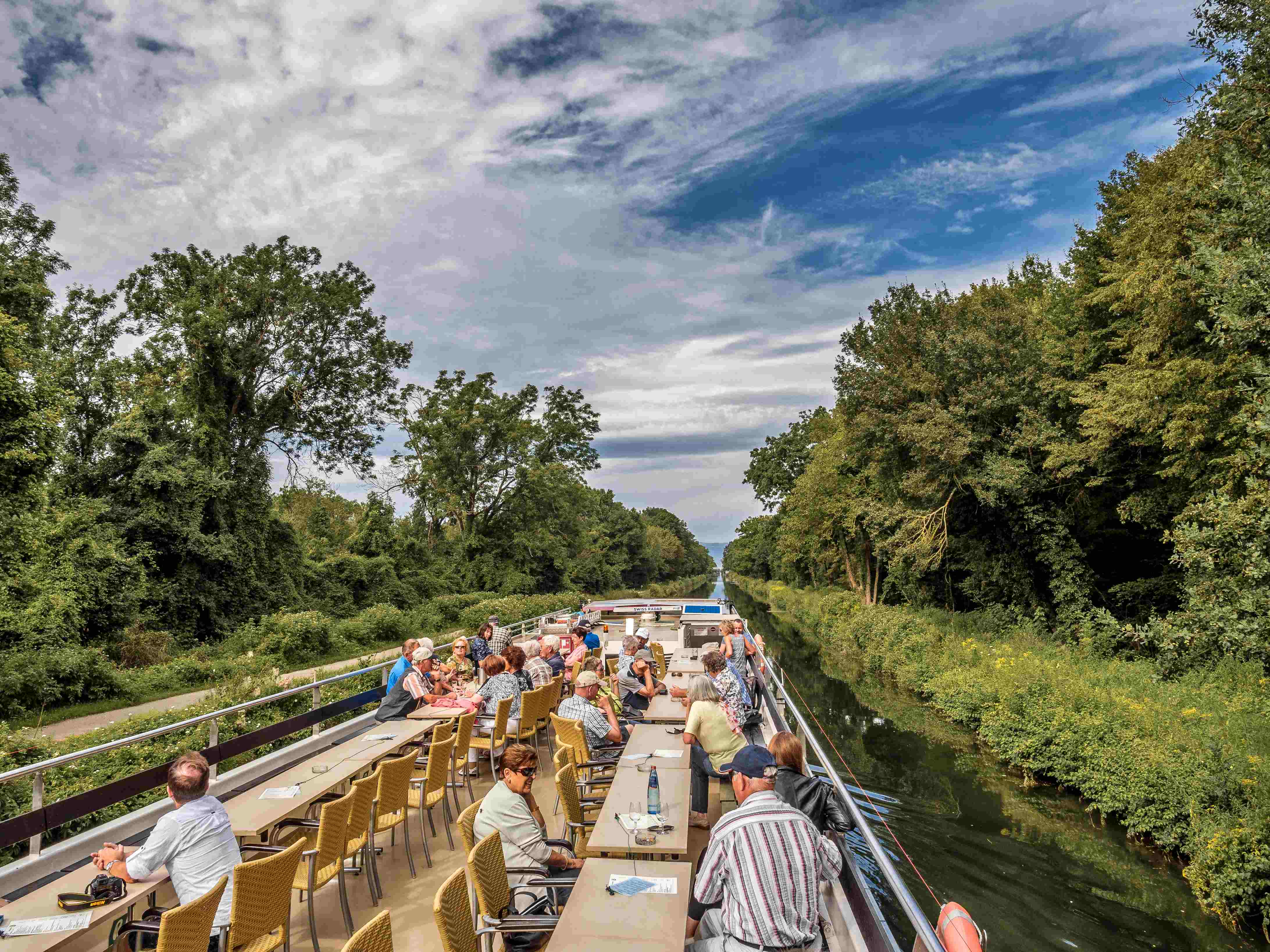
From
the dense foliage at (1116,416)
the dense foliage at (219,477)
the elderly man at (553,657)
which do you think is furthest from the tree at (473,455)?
the elderly man at (553,657)

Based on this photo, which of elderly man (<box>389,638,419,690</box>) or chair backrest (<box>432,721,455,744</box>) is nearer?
chair backrest (<box>432,721,455,744</box>)

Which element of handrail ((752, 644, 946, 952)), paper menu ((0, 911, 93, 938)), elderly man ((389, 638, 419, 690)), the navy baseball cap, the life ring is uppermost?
elderly man ((389, 638, 419, 690))

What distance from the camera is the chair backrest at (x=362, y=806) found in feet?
15.9

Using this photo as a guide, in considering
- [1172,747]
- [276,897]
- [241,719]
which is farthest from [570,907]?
[1172,747]

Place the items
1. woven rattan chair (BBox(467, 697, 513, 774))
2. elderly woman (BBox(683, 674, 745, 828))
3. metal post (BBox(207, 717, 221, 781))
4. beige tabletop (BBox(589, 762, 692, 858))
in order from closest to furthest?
1. beige tabletop (BBox(589, 762, 692, 858))
2. metal post (BBox(207, 717, 221, 781))
3. elderly woman (BBox(683, 674, 745, 828))
4. woven rattan chair (BBox(467, 697, 513, 774))

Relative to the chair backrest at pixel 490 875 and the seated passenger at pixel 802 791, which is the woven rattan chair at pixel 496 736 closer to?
the chair backrest at pixel 490 875

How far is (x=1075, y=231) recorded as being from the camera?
20844 millimetres

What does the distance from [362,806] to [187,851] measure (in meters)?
1.26

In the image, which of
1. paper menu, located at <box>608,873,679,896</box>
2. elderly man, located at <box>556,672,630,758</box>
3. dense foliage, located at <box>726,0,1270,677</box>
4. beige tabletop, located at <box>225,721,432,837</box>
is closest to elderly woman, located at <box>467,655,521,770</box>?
beige tabletop, located at <box>225,721,432,837</box>

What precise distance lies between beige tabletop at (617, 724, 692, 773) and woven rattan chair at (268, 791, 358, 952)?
2166mm

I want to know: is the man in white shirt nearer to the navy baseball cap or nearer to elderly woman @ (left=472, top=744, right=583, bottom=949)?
elderly woman @ (left=472, top=744, right=583, bottom=949)

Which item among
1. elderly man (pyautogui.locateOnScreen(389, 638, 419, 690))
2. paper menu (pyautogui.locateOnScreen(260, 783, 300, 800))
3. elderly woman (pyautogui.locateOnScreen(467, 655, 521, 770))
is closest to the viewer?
paper menu (pyautogui.locateOnScreen(260, 783, 300, 800))

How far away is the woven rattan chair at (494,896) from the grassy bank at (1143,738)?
8.06m

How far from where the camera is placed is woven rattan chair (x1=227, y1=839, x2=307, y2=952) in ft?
11.9
